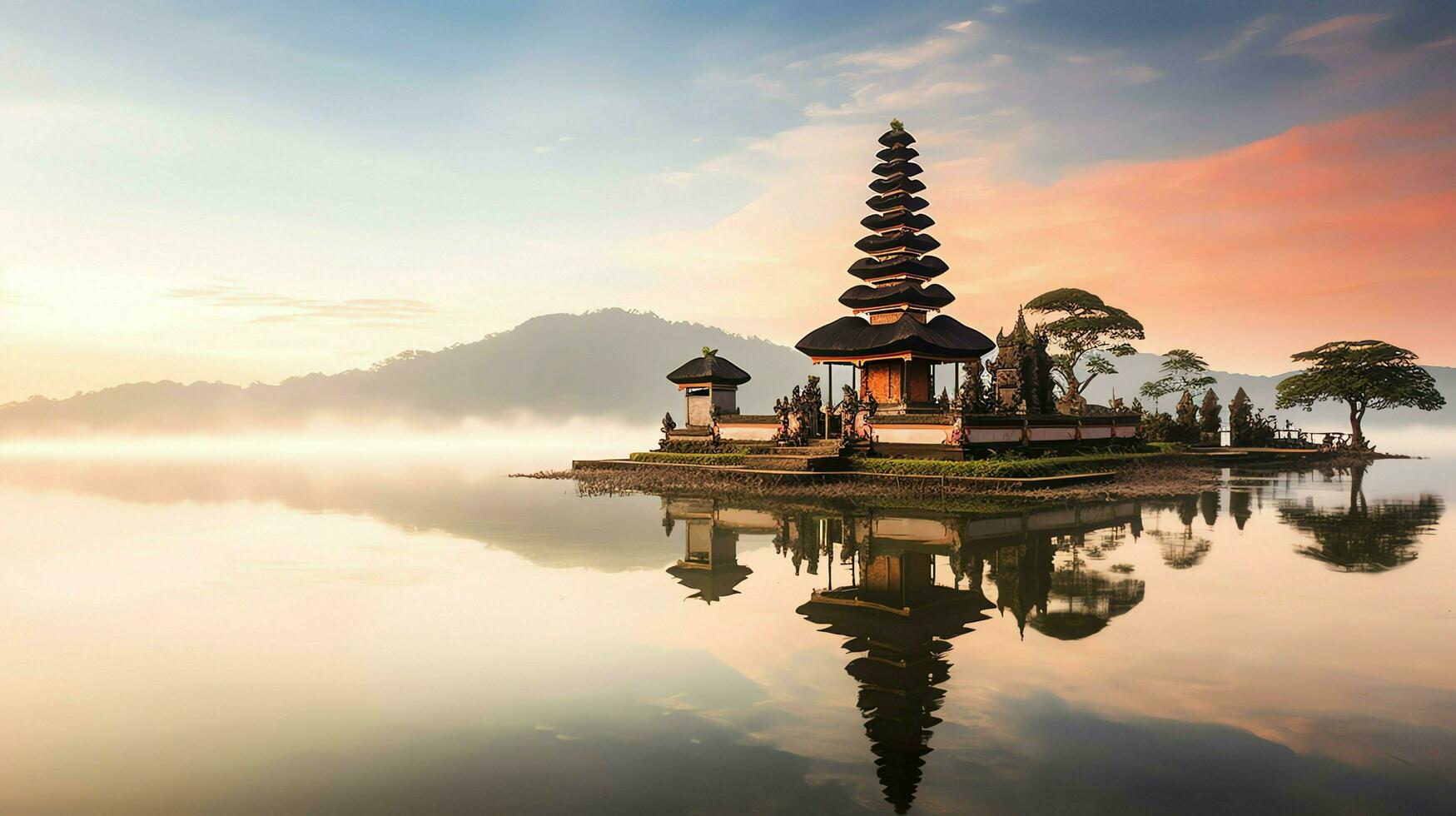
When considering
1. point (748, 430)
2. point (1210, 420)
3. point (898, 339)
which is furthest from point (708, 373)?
point (1210, 420)

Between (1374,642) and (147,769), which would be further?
(1374,642)

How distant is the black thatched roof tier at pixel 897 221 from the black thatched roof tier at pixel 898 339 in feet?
17.7

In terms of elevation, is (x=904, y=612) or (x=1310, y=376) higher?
(x=1310, y=376)

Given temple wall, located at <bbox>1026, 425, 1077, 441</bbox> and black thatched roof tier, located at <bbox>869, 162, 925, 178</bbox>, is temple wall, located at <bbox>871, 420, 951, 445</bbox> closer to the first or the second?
temple wall, located at <bbox>1026, 425, 1077, 441</bbox>

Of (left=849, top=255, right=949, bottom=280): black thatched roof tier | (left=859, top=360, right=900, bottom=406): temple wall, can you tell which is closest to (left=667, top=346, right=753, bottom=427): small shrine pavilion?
(left=859, top=360, right=900, bottom=406): temple wall

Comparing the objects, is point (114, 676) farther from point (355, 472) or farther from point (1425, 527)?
point (355, 472)

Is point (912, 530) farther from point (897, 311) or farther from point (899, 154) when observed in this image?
point (899, 154)

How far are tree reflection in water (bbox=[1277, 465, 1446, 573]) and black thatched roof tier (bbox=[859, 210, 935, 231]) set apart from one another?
76.0ft

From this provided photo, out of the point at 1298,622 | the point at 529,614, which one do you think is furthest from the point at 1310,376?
the point at 529,614

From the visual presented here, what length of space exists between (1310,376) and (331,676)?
2415 inches

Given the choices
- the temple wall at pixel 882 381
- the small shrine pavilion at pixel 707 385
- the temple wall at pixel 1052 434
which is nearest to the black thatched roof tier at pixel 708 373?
the small shrine pavilion at pixel 707 385

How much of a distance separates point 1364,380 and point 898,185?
107ft

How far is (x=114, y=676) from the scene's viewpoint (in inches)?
354

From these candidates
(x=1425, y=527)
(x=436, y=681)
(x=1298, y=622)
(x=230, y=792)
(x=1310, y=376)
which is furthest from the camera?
(x=1310, y=376)
